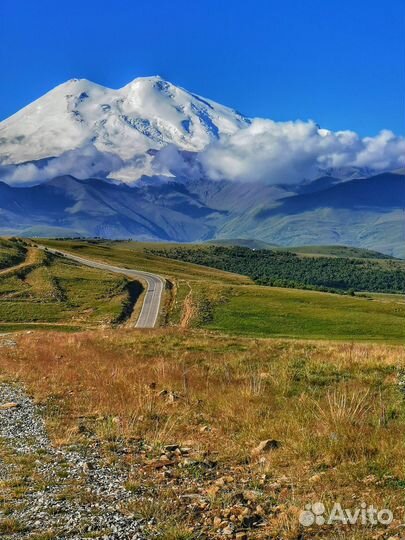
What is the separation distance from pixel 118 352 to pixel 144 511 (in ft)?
64.6

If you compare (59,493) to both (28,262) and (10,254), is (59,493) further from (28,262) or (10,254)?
(10,254)

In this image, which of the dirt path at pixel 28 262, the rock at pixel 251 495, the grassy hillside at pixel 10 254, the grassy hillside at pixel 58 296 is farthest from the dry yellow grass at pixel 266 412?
the grassy hillside at pixel 10 254

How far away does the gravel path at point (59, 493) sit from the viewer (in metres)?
7.79

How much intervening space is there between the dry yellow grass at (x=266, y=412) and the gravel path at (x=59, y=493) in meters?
0.93

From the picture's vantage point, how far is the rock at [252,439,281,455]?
10.7 meters

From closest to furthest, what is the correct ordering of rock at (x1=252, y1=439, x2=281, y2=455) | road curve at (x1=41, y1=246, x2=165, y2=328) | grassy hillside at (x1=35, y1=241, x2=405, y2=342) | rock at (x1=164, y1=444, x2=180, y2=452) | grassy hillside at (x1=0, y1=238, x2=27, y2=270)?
rock at (x1=252, y1=439, x2=281, y2=455)
rock at (x1=164, y1=444, x2=180, y2=452)
grassy hillside at (x1=35, y1=241, x2=405, y2=342)
road curve at (x1=41, y1=246, x2=165, y2=328)
grassy hillside at (x1=0, y1=238, x2=27, y2=270)

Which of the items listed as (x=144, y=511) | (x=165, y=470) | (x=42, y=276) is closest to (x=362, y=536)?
(x=144, y=511)

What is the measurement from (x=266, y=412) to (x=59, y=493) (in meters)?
5.95

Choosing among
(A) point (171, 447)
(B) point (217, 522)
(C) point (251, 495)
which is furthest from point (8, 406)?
(B) point (217, 522)

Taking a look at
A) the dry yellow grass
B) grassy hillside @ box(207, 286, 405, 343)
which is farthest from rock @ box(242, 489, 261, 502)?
grassy hillside @ box(207, 286, 405, 343)

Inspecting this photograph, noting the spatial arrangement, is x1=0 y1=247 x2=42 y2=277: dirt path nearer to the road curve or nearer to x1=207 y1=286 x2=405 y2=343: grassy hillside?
the road curve

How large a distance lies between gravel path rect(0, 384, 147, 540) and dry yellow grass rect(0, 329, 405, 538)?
3.05 ft

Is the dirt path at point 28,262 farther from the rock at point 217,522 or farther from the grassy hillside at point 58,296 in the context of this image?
the rock at point 217,522

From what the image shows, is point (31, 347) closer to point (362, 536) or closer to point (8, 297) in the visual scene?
point (362, 536)
